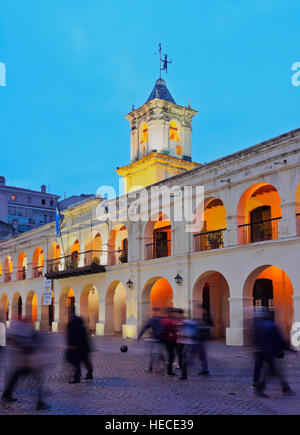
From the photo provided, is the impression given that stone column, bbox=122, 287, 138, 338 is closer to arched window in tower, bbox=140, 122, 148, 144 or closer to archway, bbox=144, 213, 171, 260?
archway, bbox=144, 213, 171, 260

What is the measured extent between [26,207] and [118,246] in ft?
134

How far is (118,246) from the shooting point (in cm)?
2838

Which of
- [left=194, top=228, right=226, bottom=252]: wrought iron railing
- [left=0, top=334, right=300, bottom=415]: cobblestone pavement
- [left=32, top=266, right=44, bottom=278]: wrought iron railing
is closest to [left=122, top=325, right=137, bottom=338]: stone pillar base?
[left=194, top=228, right=226, bottom=252]: wrought iron railing

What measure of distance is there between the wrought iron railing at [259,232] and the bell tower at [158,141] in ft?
33.7

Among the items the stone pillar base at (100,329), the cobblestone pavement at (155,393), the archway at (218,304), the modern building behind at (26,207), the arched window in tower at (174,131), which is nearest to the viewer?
the cobblestone pavement at (155,393)

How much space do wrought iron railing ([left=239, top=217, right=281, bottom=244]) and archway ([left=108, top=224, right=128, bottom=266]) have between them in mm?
7902

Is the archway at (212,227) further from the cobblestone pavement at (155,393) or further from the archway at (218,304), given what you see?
the cobblestone pavement at (155,393)

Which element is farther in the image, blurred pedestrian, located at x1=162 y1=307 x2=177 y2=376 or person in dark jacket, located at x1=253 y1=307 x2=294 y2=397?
blurred pedestrian, located at x1=162 y1=307 x2=177 y2=376

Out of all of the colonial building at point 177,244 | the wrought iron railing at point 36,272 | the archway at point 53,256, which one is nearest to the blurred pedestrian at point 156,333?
the colonial building at point 177,244

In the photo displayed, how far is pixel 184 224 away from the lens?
2153cm

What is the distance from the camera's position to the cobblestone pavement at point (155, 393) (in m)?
8.02

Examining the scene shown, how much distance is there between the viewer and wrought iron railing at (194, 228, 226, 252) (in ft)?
68.0

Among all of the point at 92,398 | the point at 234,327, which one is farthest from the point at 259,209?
the point at 92,398

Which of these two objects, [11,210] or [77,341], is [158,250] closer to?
[77,341]
